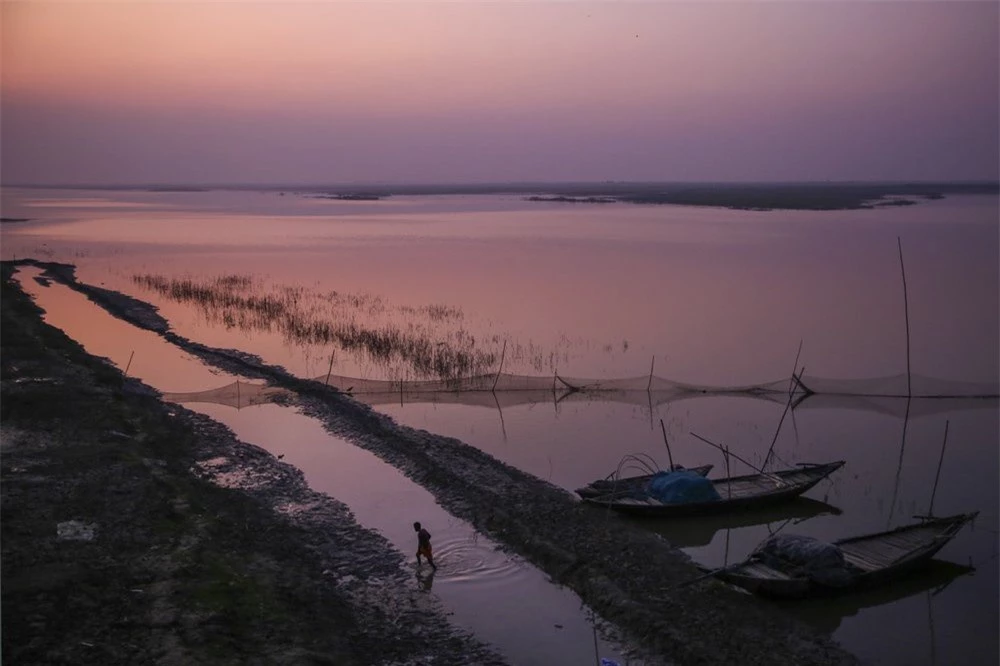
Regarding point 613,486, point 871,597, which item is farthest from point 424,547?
point 871,597

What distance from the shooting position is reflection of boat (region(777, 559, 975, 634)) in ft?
27.9

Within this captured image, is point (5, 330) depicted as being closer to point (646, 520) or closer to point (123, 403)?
point (123, 403)

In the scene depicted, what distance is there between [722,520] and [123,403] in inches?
419

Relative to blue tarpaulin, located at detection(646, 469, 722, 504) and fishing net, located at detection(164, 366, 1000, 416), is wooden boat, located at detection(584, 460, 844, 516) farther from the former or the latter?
fishing net, located at detection(164, 366, 1000, 416)

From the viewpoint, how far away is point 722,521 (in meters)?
10.9

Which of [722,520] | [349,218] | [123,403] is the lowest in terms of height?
[722,520]

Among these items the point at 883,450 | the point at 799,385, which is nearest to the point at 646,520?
the point at 883,450

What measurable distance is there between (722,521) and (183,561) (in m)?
6.45

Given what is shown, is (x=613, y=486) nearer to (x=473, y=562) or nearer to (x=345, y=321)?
(x=473, y=562)

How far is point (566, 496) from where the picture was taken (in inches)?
447

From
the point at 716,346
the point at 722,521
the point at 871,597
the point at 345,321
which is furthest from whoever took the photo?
the point at 345,321

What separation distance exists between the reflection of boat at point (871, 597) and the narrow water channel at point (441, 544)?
6.79ft

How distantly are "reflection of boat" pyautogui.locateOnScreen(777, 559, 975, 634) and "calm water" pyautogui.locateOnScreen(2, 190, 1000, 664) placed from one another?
1.4 inches

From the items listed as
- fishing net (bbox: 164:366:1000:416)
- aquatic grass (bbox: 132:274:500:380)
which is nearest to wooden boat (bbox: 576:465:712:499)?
fishing net (bbox: 164:366:1000:416)
